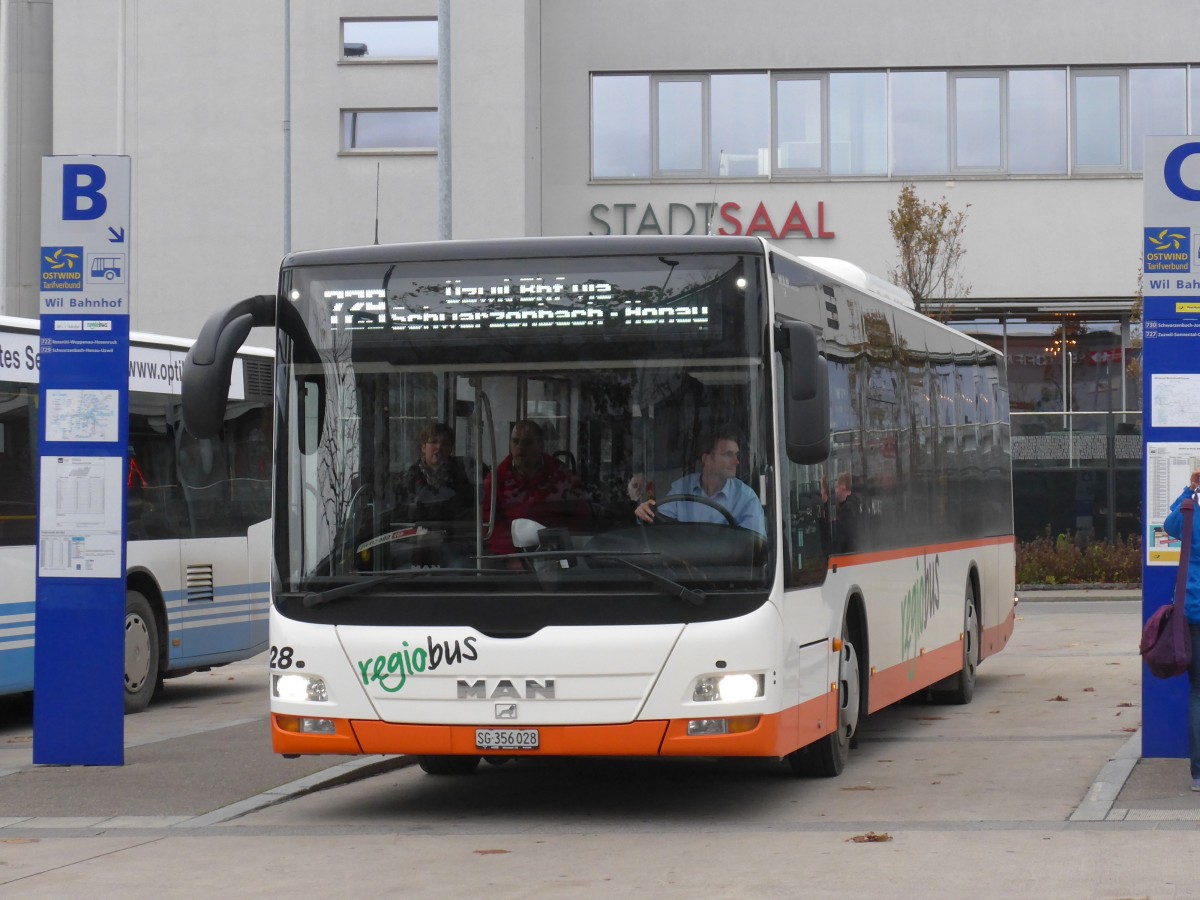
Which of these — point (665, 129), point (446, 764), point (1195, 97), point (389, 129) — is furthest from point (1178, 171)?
point (389, 129)

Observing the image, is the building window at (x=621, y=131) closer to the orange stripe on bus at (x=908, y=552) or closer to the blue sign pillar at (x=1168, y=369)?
the orange stripe on bus at (x=908, y=552)

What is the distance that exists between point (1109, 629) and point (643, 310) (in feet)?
49.4

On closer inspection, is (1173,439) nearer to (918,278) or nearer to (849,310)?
(849,310)

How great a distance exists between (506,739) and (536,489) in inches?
46.8

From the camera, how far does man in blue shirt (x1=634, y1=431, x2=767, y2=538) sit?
357 inches

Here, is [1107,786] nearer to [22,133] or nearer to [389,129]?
[389,129]

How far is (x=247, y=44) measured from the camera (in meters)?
36.2

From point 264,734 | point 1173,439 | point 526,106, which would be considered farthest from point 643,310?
point 526,106

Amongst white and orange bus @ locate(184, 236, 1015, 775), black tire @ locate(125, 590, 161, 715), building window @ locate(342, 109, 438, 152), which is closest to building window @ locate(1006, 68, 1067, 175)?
building window @ locate(342, 109, 438, 152)

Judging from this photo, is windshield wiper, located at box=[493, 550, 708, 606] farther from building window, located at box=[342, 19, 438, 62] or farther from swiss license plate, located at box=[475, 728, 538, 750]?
building window, located at box=[342, 19, 438, 62]

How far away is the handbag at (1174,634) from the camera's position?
32.4 feet

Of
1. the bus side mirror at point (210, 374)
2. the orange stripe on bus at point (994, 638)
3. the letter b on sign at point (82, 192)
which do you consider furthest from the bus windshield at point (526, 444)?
the orange stripe on bus at point (994, 638)

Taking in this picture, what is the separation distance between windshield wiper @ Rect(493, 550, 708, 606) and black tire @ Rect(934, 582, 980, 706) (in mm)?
6726

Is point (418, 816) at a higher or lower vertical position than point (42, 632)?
lower
